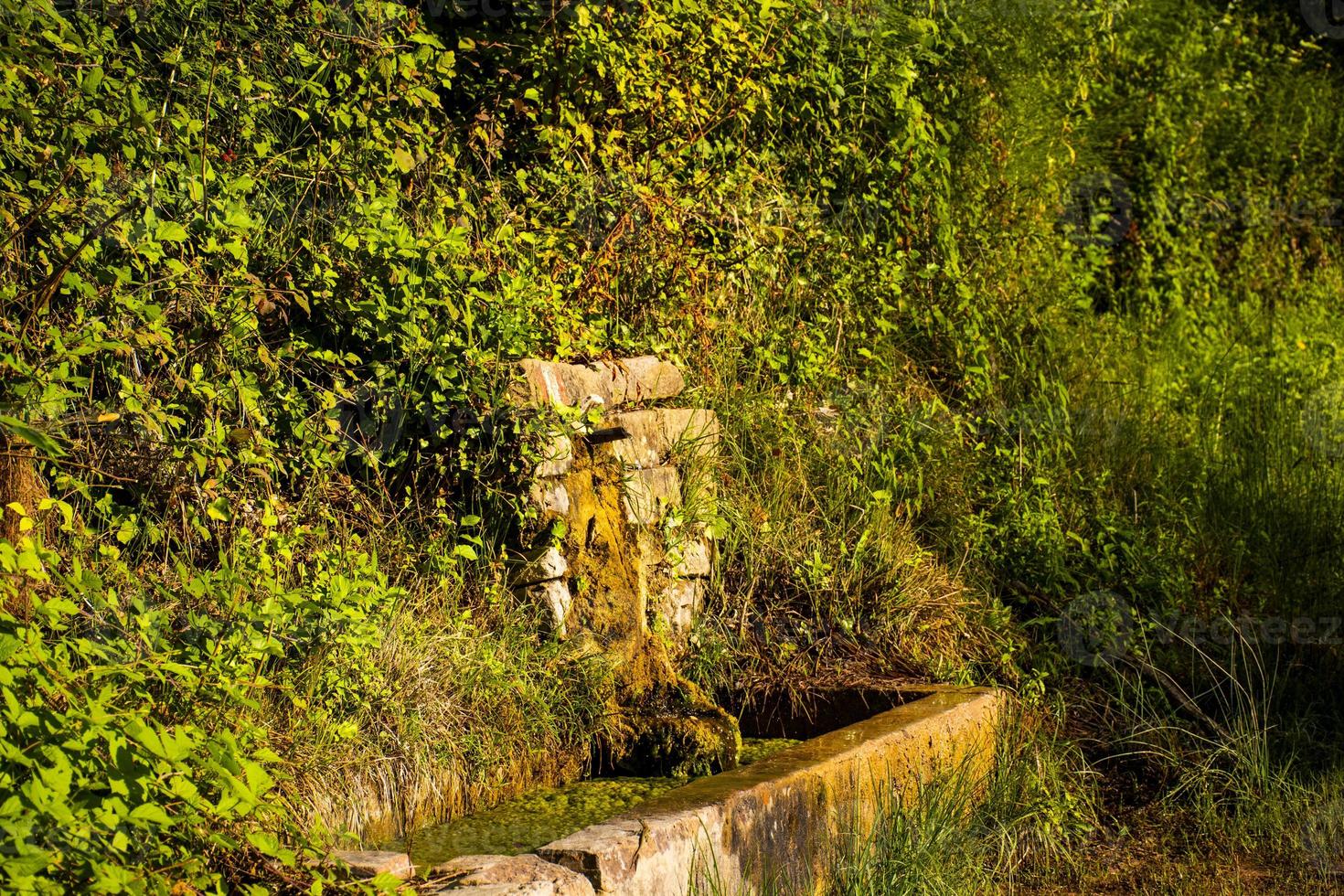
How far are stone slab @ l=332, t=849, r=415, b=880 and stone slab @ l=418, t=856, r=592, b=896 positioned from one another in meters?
0.07

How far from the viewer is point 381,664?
378 centimetres

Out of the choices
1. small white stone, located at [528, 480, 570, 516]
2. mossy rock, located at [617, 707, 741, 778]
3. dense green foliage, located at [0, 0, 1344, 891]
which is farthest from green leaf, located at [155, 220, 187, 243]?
mossy rock, located at [617, 707, 741, 778]

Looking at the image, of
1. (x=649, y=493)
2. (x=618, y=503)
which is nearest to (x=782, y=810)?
(x=618, y=503)

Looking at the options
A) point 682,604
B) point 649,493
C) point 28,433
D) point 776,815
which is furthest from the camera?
point 682,604

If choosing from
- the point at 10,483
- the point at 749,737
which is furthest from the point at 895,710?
the point at 10,483

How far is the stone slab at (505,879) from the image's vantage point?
2.79m

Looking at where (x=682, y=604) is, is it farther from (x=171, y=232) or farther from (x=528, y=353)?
(x=171, y=232)

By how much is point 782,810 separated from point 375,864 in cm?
121

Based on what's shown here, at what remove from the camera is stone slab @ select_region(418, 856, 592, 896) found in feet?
9.17

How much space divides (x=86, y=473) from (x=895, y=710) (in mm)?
2698

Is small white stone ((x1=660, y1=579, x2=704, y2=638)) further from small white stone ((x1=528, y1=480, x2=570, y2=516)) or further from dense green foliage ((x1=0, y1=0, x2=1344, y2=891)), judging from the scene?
small white stone ((x1=528, y1=480, x2=570, y2=516))

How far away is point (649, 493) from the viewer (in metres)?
4.79

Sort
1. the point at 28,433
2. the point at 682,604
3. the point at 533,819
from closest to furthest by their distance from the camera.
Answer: the point at 28,433 < the point at 533,819 < the point at 682,604

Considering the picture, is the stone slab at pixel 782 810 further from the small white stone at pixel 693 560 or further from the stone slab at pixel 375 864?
the small white stone at pixel 693 560
